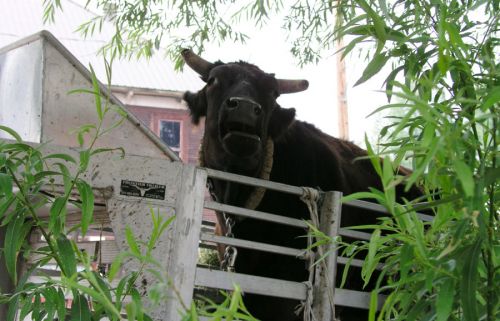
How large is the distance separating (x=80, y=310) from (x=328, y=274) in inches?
59.7

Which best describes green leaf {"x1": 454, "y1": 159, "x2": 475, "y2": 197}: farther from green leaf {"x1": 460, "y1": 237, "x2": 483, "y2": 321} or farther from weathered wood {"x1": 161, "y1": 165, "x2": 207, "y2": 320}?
weathered wood {"x1": 161, "y1": 165, "x2": 207, "y2": 320}

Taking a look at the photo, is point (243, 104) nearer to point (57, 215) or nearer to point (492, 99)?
point (57, 215)

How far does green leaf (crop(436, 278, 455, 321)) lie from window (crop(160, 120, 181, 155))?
854 inches

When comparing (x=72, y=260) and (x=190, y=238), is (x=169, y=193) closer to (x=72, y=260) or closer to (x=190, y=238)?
(x=190, y=238)

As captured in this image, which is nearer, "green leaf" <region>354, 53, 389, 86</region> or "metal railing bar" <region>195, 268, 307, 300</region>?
"green leaf" <region>354, 53, 389, 86</region>

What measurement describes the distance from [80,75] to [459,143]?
8.52ft

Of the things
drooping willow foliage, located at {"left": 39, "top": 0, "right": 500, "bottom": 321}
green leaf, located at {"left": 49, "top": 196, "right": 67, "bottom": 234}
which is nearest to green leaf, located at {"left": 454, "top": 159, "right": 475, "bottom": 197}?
drooping willow foliage, located at {"left": 39, "top": 0, "right": 500, "bottom": 321}

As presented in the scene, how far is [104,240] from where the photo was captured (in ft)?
14.7

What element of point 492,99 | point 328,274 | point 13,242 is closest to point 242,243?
point 328,274

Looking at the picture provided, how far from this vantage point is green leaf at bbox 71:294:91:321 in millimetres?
2137

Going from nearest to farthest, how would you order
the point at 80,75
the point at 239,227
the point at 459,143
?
the point at 459,143 → the point at 80,75 → the point at 239,227

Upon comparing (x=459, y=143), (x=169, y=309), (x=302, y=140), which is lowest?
(x=169, y=309)

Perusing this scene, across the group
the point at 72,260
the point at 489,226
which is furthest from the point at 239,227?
the point at 489,226

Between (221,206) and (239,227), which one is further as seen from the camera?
(239,227)
